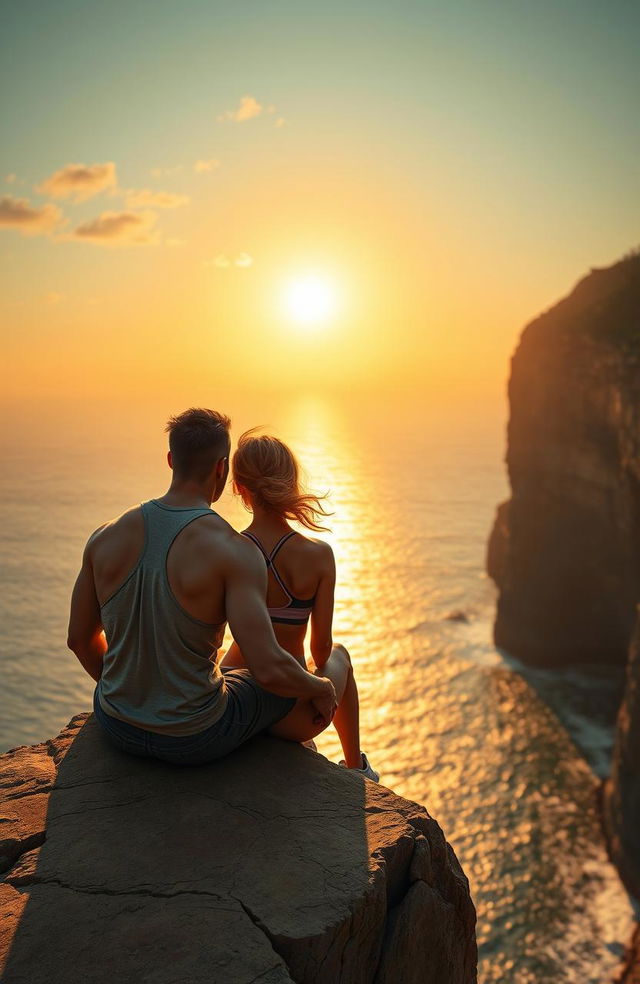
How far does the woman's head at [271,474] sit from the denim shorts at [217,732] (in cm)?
126

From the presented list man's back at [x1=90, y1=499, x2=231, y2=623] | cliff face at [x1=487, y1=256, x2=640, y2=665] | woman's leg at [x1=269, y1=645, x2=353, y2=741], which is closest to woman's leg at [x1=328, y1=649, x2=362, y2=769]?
woman's leg at [x1=269, y1=645, x2=353, y2=741]

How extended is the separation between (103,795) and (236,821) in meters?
0.95

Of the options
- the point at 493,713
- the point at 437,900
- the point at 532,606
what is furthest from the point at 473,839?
the point at 437,900

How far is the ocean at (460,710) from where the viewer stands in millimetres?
21359

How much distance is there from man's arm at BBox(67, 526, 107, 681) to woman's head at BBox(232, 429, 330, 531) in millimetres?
1164

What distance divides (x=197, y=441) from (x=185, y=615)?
1101 mm

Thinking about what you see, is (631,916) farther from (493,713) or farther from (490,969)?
(493,713)

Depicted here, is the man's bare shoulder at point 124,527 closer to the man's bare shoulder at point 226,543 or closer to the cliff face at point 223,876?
the man's bare shoulder at point 226,543

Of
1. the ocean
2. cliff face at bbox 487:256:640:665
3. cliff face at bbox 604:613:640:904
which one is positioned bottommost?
the ocean

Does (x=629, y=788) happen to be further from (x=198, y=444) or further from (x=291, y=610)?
(x=198, y=444)

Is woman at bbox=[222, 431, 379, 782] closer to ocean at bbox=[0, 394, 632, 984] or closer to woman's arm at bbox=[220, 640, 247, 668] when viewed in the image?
woman's arm at bbox=[220, 640, 247, 668]

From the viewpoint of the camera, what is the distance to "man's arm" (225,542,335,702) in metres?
4.43

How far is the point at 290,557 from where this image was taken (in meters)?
5.65

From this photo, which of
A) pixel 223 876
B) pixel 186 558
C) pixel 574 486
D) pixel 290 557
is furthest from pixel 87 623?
pixel 574 486
